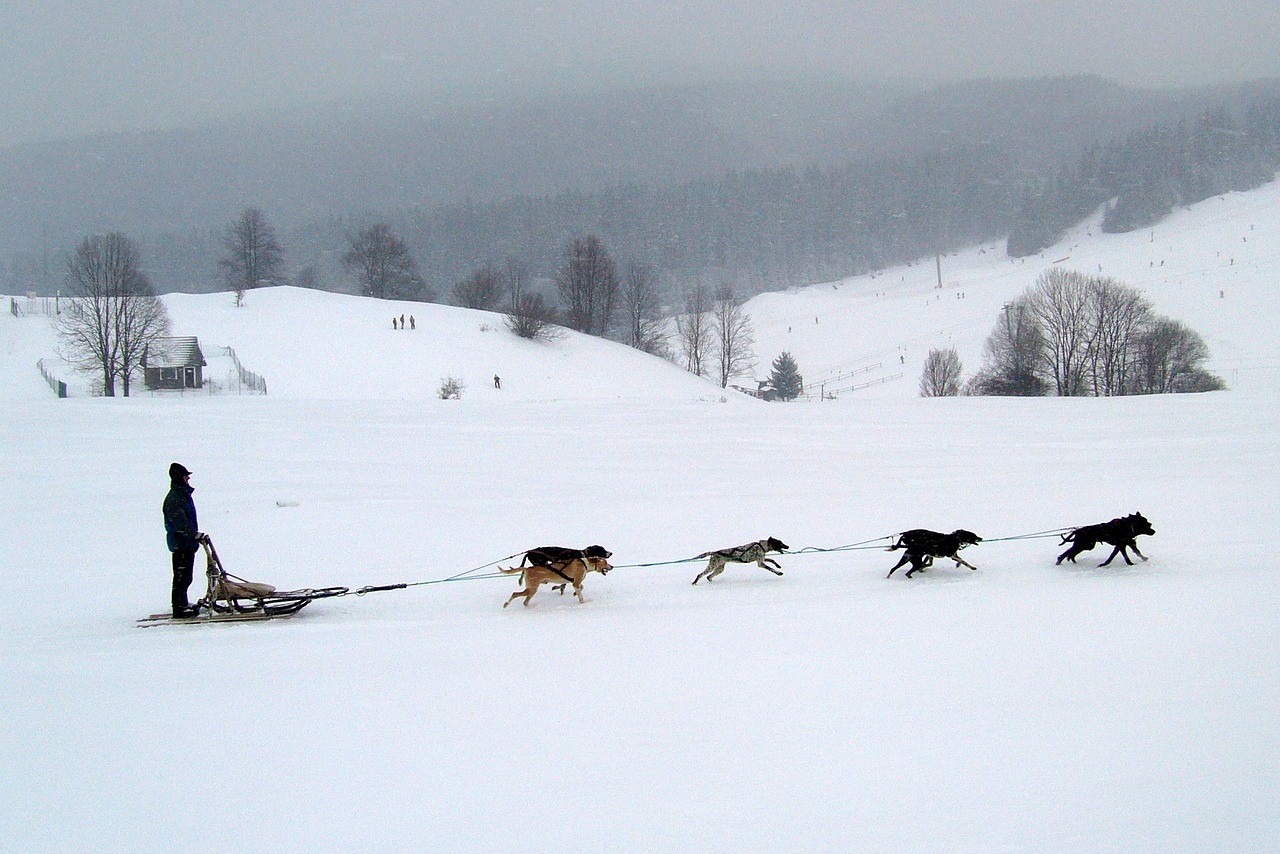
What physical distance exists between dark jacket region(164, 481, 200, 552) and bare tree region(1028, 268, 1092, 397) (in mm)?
54399

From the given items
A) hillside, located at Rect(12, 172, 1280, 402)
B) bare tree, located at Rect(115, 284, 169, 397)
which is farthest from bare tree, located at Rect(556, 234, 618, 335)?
bare tree, located at Rect(115, 284, 169, 397)

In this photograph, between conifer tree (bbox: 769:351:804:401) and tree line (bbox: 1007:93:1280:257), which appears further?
tree line (bbox: 1007:93:1280:257)

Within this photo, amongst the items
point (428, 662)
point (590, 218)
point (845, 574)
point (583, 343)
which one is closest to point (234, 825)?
point (428, 662)

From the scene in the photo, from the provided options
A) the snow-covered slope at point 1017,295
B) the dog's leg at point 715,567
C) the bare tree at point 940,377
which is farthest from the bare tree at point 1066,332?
the dog's leg at point 715,567

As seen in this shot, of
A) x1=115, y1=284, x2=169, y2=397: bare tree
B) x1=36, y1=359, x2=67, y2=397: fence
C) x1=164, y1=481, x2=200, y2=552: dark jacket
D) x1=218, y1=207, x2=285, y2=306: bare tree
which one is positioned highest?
x1=218, y1=207, x2=285, y2=306: bare tree

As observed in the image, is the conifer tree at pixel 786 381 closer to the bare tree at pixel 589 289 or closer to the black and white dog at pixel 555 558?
the bare tree at pixel 589 289

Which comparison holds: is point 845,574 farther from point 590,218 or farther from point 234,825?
point 590,218

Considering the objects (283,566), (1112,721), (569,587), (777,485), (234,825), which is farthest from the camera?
(777,485)

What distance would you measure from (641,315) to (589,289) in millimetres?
6596

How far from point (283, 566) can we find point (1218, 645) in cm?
1176

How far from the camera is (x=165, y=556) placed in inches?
478

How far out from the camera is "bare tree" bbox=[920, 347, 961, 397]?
5831 centimetres

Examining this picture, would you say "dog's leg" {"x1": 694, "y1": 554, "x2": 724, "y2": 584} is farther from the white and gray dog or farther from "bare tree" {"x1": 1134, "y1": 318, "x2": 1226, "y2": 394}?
"bare tree" {"x1": 1134, "y1": 318, "x2": 1226, "y2": 394}

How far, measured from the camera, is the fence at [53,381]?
34.8 metres
